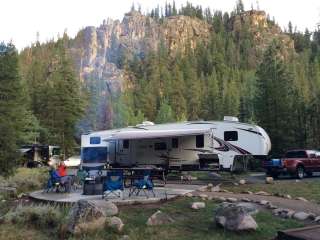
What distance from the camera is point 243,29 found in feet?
534

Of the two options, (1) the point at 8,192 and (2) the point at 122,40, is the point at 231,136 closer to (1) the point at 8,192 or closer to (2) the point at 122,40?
(1) the point at 8,192

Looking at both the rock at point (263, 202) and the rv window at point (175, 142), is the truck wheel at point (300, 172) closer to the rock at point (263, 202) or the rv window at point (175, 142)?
the rv window at point (175, 142)

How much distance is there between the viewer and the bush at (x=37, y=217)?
9562 millimetres

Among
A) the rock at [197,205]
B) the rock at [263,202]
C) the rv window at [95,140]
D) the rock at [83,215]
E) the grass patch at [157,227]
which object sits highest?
the rv window at [95,140]

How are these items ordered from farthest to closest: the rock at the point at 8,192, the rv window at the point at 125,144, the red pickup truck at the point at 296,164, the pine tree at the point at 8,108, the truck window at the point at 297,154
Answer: the pine tree at the point at 8,108, the rv window at the point at 125,144, the truck window at the point at 297,154, the red pickup truck at the point at 296,164, the rock at the point at 8,192

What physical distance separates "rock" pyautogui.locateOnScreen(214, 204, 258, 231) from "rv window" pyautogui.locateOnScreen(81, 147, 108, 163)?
15553mm

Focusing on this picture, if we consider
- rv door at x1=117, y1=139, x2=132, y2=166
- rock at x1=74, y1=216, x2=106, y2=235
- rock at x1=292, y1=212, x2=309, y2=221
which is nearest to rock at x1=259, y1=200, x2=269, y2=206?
rock at x1=292, y1=212, x2=309, y2=221

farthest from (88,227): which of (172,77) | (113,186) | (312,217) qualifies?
(172,77)

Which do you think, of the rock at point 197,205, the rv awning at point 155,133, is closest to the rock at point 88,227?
the rock at point 197,205

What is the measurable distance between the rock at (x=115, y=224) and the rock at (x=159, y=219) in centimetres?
68

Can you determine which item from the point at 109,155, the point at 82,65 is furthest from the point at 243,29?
the point at 109,155

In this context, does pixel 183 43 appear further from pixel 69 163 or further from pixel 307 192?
pixel 307 192

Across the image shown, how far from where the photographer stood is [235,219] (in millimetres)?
9188

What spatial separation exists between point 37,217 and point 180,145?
13.4 meters
